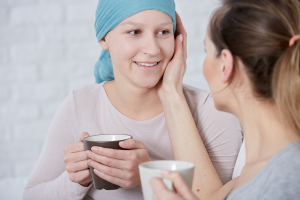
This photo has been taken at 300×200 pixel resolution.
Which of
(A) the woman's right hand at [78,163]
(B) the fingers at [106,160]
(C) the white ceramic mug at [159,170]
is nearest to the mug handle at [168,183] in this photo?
(C) the white ceramic mug at [159,170]

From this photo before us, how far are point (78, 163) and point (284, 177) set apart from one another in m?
0.62

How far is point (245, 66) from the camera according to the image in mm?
765

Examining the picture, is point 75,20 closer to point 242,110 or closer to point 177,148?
point 177,148

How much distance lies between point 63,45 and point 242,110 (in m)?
A: 1.50

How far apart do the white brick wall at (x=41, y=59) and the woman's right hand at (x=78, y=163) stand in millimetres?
1054

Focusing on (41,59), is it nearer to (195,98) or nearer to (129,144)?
(195,98)

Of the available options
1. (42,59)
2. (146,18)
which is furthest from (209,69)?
(42,59)

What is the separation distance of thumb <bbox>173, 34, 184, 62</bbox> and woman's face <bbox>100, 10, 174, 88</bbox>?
0.09ft

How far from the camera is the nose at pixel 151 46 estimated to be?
1.18 metres

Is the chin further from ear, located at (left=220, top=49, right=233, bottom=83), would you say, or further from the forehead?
ear, located at (left=220, top=49, right=233, bottom=83)

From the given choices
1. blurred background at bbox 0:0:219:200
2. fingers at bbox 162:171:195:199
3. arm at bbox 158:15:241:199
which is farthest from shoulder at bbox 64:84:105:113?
fingers at bbox 162:171:195:199

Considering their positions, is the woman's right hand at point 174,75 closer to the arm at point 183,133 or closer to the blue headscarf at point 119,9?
the arm at point 183,133

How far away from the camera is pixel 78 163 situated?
1.01 m

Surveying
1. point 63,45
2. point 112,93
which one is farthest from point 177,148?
point 63,45
